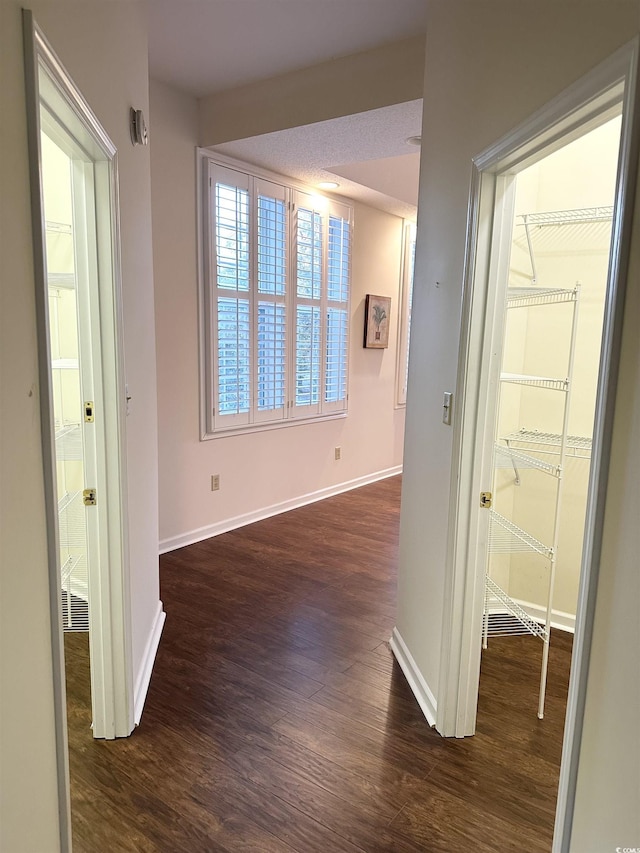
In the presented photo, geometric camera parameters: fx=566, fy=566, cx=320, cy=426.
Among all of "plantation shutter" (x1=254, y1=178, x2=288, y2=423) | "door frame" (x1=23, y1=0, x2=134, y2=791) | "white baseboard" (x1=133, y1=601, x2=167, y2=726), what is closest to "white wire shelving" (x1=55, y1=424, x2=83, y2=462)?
"door frame" (x1=23, y1=0, x2=134, y2=791)

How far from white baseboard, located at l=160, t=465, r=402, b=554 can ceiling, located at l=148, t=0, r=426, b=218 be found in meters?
2.52

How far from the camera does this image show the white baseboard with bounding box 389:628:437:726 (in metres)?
2.15

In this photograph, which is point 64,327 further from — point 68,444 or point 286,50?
point 286,50

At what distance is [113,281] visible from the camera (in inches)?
70.4

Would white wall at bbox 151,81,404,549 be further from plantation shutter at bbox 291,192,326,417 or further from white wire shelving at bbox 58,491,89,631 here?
white wire shelving at bbox 58,491,89,631

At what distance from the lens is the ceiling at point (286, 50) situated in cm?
249

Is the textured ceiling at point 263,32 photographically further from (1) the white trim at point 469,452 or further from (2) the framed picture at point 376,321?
(2) the framed picture at point 376,321

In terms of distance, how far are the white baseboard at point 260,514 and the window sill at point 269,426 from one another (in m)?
0.63

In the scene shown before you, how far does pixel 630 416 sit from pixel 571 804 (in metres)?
0.82

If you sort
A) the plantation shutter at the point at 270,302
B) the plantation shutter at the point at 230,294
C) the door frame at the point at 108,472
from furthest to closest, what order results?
the plantation shutter at the point at 270,302
the plantation shutter at the point at 230,294
the door frame at the point at 108,472

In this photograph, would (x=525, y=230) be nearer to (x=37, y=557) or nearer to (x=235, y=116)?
(x=235, y=116)

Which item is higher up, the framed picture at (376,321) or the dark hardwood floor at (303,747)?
the framed picture at (376,321)

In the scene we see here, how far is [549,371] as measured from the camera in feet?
8.80

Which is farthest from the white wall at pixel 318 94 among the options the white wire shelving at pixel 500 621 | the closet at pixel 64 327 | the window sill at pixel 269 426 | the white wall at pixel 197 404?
the white wire shelving at pixel 500 621
